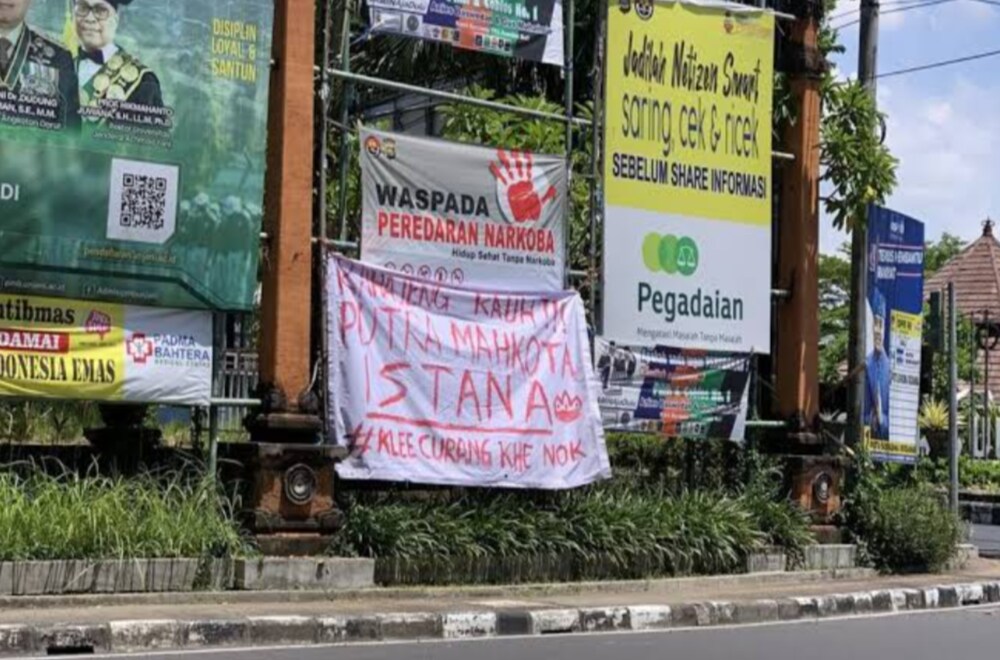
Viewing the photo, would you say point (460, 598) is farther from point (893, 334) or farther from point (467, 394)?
point (893, 334)

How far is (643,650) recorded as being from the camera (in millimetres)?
9641

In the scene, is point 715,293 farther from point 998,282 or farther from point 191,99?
point 998,282

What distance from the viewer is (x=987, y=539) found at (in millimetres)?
22016

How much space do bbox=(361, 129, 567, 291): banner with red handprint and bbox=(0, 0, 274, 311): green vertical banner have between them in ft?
3.77

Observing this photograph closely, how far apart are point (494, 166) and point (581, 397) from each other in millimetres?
2275

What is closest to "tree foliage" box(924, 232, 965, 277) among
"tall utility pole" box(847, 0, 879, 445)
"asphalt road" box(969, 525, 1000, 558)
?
"asphalt road" box(969, 525, 1000, 558)

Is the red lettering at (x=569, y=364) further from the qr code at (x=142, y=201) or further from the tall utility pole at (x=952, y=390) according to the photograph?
the tall utility pole at (x=952, y=390)

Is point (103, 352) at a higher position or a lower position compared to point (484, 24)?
lower

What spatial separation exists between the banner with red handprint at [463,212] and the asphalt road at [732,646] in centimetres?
364

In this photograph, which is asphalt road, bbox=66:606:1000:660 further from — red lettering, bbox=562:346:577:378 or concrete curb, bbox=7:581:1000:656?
red lettering, bbox=562:346:577:378

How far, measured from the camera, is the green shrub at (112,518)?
32.3ft

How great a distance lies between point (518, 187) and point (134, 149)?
11.9ft

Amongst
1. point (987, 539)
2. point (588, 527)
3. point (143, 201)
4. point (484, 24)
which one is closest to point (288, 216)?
point (143, 201)

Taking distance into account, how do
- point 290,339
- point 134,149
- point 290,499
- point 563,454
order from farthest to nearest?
1. point 563,454
2. point 290,339
3. point 290,499
4. point 134,149
